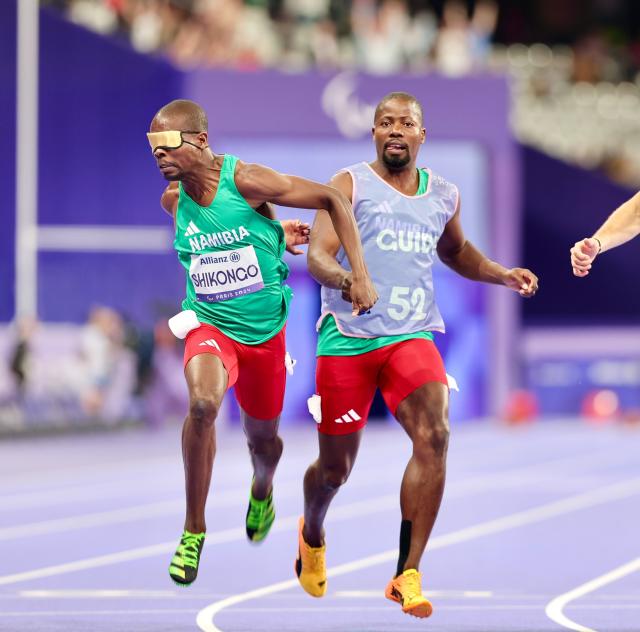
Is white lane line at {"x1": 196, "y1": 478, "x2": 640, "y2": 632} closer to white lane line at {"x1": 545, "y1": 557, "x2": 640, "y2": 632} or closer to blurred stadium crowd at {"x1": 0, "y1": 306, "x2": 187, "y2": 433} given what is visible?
white lane line at {"x1": 545, "y1": 557, "x2": 640, "y2": 632}

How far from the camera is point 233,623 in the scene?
23.6 feet

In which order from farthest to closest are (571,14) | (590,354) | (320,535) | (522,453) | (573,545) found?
1. (571,14)
2. (590,354)
3. (522,453)
4. (573,545)
5. (320,535)

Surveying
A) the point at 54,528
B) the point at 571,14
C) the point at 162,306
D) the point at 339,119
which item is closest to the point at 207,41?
the point at 339,119

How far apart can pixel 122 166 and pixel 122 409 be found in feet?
12.1

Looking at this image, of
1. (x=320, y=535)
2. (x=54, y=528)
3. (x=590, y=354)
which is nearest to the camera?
(x=320, y=535)

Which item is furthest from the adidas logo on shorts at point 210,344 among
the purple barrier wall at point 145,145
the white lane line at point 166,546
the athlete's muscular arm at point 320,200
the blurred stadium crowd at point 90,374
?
the purple barrier wall at point 145,145

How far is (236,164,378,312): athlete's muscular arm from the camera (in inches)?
262

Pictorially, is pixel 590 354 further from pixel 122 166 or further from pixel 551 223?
pixel 122 166

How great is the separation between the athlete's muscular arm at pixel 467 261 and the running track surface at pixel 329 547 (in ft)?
5.31

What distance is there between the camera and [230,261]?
23.5ft

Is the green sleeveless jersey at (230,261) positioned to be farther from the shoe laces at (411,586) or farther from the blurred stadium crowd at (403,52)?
the blurred stadium crowd at (403,52)

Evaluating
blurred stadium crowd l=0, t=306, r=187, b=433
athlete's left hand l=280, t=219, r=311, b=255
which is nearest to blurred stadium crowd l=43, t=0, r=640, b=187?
blurred stadium crowd l=0, t=306, r=187, b=433

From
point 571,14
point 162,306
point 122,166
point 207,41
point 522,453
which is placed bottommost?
point 522,453

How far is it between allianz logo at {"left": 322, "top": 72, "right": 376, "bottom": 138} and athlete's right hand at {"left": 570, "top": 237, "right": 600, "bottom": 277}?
1676cm
